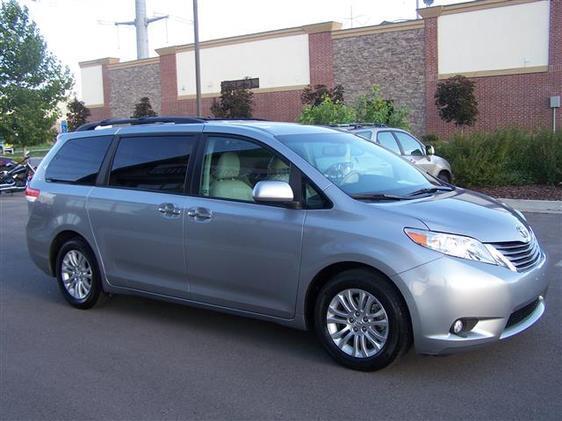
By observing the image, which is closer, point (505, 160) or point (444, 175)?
point (444, 175)

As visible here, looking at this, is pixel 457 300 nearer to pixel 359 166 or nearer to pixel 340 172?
pixel 340 172

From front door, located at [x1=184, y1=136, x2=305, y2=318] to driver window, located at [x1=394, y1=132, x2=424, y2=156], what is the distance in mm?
7878

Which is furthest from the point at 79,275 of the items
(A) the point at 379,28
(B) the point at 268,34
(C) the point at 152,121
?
(B) the point at 268,34

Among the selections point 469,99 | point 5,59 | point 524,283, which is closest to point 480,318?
point 524,283

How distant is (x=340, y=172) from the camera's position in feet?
16.2

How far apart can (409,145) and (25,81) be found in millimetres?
22724

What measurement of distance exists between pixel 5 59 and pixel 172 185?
88.4 ft

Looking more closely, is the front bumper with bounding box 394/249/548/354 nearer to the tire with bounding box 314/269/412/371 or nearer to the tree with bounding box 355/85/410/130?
the tire with bounding box 314/269/412/371

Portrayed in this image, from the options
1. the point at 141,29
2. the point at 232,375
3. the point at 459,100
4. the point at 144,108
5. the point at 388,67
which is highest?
the point at 141,29

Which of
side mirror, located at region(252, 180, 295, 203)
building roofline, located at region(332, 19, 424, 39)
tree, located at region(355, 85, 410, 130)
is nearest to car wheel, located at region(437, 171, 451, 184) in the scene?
tree, located at region(355, 85, 410, 130)

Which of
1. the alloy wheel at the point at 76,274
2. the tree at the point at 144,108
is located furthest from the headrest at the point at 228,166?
the tree at the point at 144,108

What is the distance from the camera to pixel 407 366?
4.53 m

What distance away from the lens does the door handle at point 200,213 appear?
16.8 ft

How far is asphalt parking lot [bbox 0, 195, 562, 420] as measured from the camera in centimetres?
391
